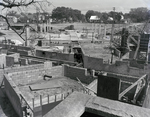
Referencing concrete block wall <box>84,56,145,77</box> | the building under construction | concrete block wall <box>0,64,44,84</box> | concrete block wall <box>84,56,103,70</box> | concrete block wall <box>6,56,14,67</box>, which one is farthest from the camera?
concrete block wall <box>84,56,103,70</box>

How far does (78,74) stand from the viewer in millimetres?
10750

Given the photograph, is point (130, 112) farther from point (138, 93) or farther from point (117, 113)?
point (138, 93)

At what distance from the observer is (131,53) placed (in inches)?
708

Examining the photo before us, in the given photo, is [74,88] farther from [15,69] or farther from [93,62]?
[93,62]

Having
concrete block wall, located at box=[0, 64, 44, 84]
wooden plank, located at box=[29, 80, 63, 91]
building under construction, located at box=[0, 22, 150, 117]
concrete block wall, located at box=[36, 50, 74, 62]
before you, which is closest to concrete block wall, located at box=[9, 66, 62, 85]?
building under construction, located at box=[0, 22, 150, 117]

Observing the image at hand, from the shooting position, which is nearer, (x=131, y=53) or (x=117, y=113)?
(x=117, y=113)

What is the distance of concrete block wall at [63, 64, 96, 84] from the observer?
409 inches

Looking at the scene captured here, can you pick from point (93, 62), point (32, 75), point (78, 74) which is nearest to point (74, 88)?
point (78, 74)

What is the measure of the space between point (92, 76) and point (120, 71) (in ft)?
11.5

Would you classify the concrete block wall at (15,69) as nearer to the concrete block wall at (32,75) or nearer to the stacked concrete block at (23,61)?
the concrete block wall at (32,75)

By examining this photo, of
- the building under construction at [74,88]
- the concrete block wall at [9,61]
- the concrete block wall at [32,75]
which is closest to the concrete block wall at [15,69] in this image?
the building under construction at [74,88]

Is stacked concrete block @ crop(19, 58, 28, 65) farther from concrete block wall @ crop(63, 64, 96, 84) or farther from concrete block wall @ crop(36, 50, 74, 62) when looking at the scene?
concrete block wall @ crop(36, 50, 74, 62)

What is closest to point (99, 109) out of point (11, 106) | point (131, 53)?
point (11, 106)

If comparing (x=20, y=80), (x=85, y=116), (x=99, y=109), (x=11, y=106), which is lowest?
(x=11, y=106)
